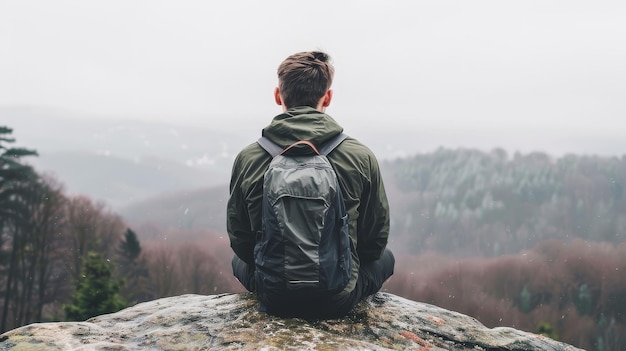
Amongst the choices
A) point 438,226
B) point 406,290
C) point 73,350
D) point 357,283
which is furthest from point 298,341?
point 438,226

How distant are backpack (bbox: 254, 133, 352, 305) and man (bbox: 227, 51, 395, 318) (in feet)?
0.76

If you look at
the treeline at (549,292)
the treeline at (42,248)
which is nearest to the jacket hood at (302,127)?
the treeline at (42,248)

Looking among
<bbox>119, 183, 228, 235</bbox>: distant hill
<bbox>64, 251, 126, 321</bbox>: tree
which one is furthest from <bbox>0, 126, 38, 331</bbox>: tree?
<bbox>119, 183, 228, 235</bbox>: distant hill

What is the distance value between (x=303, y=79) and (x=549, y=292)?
345 feet

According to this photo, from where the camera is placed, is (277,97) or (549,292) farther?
(549,292)

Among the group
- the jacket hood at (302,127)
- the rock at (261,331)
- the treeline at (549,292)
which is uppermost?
the jacket hood at (302,127)

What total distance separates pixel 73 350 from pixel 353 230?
2720 mm

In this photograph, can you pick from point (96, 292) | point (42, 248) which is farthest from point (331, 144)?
point (42, 248)

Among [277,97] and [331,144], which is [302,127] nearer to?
[331,144]

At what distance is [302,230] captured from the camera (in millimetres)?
4773

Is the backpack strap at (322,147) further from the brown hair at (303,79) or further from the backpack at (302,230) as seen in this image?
the brown hair at (303,79)

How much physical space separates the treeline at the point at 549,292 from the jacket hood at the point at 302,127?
85.1 meters

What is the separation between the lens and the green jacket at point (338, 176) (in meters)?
5.19

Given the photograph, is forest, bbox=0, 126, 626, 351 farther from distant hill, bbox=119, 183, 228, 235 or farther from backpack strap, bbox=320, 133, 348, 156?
backpack strap, bbox=320, 133, 348, 156
